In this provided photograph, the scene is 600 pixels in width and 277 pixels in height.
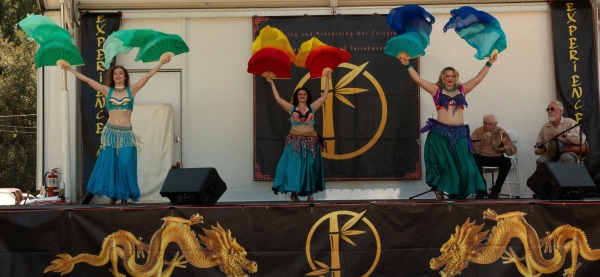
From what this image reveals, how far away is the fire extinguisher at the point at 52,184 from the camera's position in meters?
7.59

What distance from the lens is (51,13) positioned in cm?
783

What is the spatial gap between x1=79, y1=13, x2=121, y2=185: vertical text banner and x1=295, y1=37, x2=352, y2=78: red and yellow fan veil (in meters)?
2.34

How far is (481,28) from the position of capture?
676 centimetres

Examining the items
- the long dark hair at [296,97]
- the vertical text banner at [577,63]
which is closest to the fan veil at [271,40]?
the long dark hair at [296,97]

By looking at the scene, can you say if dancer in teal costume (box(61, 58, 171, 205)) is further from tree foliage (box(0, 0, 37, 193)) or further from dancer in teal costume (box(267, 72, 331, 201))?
tree foliage (box(0, 0, 37, 193))

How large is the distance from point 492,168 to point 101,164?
420cm

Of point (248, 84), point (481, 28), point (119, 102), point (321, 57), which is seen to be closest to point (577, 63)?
point (481, 28)

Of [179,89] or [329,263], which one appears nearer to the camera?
[329,263]

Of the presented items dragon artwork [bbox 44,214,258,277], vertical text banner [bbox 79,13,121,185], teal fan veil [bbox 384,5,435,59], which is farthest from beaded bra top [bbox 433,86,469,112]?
vertical text banner [bbox 79,13,121,185]

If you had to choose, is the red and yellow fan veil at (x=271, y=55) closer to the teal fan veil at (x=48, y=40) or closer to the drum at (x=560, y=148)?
the teal fan veil at (x=48, y=40)

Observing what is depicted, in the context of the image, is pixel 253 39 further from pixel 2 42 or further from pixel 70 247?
pixel 2 42

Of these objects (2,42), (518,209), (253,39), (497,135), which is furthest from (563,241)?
(2,42)

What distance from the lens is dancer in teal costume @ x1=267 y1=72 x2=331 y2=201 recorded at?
718 centimetres

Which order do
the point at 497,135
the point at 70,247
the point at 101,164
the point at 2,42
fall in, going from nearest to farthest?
the point at 70,247 < the point at 101,164 < the point at 497,135 < the point at 2,42
